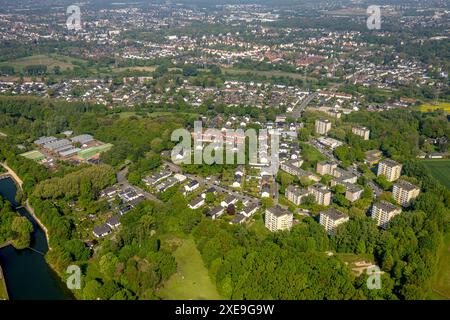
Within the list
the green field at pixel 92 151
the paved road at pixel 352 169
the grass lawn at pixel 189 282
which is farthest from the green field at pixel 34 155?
the paved road at pixel 352 169

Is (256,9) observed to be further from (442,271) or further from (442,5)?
(442,271)

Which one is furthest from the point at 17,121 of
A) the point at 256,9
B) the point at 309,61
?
the point at 256,9

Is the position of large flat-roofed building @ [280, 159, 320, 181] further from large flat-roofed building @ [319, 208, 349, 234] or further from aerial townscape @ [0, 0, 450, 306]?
large flat-roofed building @ [319, 208, 349, 234]

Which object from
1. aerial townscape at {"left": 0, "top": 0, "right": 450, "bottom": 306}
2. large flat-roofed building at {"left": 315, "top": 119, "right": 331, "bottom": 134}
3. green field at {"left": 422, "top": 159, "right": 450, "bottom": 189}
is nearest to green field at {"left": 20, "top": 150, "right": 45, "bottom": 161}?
aerial townscape at {"left": 0, "top": 0, "right": 450, "bottom": 306}

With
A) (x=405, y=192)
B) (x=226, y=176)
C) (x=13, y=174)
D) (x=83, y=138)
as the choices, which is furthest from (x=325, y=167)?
(x=13, y=174)

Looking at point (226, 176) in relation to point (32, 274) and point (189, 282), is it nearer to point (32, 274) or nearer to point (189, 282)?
point (189, 282)
